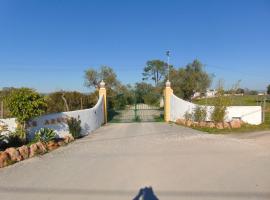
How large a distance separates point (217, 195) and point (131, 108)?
1724 centimetres

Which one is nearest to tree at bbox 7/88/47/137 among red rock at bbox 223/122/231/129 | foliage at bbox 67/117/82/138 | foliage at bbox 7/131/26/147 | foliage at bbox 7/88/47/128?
foliage at bbox 7/88/47/128

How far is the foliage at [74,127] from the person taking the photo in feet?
39.7

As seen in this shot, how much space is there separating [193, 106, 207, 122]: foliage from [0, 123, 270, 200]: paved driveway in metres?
6.99

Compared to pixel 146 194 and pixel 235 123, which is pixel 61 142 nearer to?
pixel 146 194

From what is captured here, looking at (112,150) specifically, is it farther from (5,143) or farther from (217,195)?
(217,195)

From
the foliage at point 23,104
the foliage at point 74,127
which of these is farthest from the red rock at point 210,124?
the foliage at point 23,104

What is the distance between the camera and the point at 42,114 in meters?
10.2

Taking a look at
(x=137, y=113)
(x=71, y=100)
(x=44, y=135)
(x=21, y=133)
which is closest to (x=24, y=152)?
(x=21, y=133)

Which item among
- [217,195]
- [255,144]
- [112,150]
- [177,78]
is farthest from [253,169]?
[177,78]

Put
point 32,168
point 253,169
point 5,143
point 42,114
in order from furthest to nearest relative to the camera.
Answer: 1. point 42,114
2. point 5,143
3. point 32,168
4. point 253,169

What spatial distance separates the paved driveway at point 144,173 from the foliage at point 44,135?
73cm

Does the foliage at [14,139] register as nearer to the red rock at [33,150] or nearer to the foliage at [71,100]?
the red rock at [33,150]

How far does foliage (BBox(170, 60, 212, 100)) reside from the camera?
116 ft

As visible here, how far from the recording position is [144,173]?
6.58 metres
